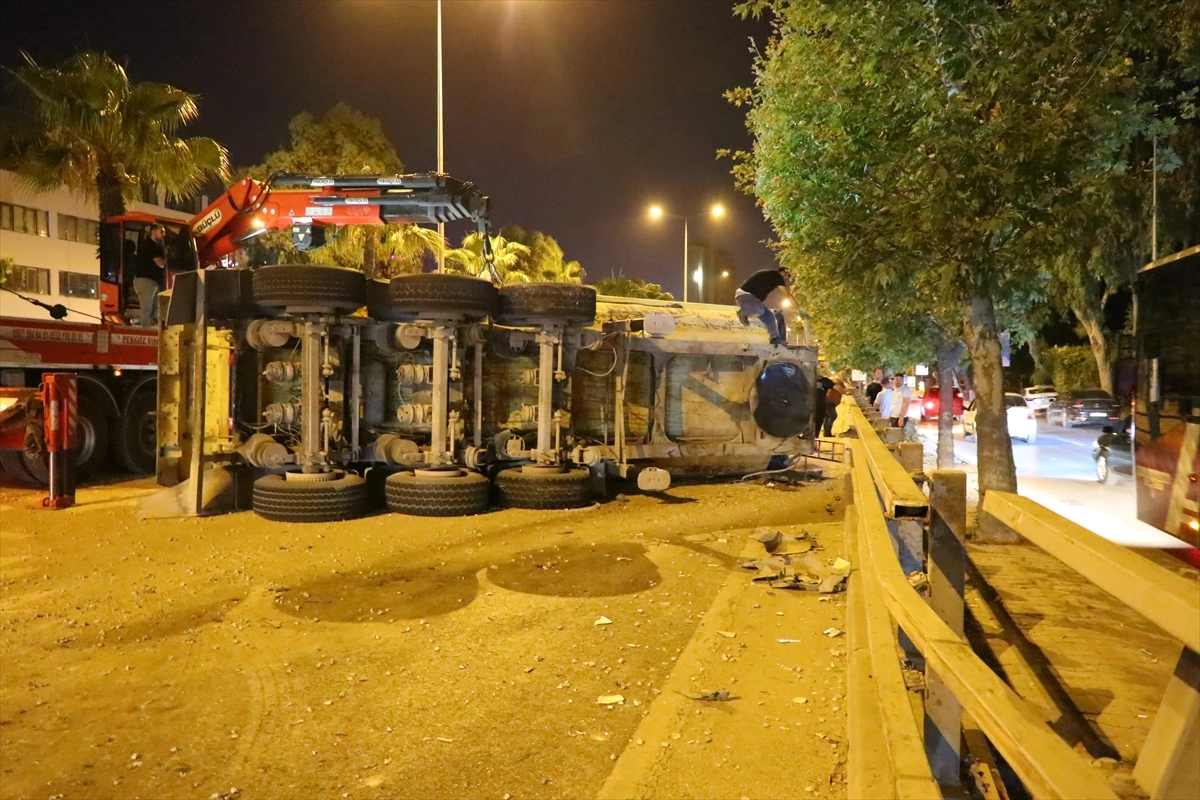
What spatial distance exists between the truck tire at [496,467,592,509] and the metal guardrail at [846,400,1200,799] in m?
5.81

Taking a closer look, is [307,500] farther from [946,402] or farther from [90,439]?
[946,402]

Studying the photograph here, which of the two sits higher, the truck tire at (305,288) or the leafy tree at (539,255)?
the leafy tree at (539,255)

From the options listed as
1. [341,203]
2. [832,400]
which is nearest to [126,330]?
[341,203]

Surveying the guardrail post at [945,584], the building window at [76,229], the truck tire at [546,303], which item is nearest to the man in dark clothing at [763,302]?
the truck tire at [546,303]

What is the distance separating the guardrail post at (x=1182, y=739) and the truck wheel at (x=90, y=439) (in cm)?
1278

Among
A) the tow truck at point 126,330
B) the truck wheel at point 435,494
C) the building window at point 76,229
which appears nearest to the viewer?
the truck wheel at point 435,494

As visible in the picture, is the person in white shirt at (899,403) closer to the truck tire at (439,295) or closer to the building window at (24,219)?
the truck tire at (439,295)

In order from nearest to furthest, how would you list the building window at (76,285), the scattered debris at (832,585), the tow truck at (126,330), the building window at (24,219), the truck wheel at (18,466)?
the scattered debris at (832,585) < the tow truck at (126,330) < the truck wheel at (18,466) < the building window at (24,219) < the building window at (76,285)

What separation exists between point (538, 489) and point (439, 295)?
7.96 ft

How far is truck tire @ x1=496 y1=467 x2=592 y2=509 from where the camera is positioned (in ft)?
30.2

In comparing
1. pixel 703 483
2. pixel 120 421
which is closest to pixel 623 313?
pixel 703 483

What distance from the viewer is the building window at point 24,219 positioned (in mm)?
32062

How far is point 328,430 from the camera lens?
28.4 ft

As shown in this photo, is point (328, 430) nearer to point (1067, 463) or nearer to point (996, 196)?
point (996, 196)
